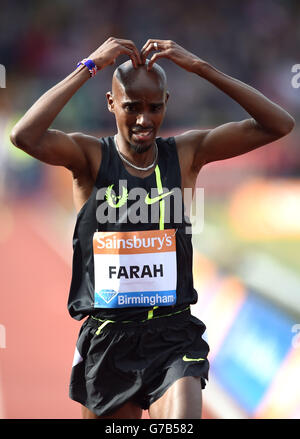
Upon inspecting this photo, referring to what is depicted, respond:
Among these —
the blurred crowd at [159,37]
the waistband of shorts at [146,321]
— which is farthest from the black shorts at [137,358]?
the blurred crowd at [159,37]

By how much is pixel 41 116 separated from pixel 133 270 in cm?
85

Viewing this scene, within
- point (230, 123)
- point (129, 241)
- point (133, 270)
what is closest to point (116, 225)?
point (129, 241)

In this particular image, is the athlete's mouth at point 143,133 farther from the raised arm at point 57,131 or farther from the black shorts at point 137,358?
the black shorts at point 137,358

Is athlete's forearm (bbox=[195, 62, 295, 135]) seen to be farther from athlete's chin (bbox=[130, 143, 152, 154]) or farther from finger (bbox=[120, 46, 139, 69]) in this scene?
athlete's chin (bbox=[130, 143, 152, 154])

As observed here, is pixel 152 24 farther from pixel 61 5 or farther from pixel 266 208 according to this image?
pixel 266 208

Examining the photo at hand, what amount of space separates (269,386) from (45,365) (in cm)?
192

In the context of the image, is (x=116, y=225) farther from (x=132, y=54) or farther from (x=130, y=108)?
(x=132, y=54)

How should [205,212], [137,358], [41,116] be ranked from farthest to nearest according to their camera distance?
[205,212] → [137,358] → [41,116]

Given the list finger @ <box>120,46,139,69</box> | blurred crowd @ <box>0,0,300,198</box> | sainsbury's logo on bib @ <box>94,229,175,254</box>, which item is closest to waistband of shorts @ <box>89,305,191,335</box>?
sainsbury's logo on bib @ <box>94,229,175,254</box>

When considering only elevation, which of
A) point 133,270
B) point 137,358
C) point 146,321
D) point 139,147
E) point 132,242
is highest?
point 139,147

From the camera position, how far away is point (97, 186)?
3404 millimetres

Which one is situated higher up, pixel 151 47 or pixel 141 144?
pixel 151 47

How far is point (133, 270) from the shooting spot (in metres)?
3.35

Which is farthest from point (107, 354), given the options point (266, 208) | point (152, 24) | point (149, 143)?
point (152, 24)
